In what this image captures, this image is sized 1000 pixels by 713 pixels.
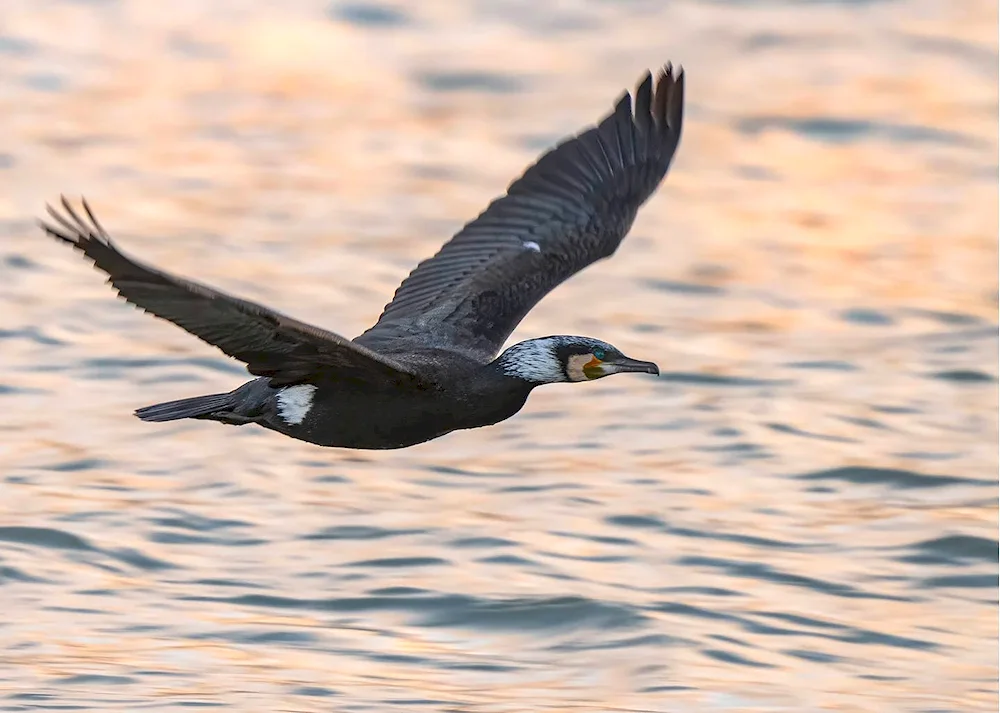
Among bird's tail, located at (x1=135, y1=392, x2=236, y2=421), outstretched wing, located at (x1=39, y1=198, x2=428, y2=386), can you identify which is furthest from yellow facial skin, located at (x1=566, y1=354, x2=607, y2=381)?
bird's tail, located at (x1=135, y1=392, x2=236, y2=421)

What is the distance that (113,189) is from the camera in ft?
49.5

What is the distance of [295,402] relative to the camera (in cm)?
796

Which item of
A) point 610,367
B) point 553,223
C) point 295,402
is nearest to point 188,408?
point 295,402

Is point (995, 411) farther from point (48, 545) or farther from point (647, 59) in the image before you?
point (647, 59)

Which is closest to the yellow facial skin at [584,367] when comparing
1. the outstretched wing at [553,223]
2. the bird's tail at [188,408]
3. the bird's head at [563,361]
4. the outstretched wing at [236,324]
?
the bird's head at [563,361]

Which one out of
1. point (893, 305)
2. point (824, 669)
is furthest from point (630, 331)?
point (824, 669)

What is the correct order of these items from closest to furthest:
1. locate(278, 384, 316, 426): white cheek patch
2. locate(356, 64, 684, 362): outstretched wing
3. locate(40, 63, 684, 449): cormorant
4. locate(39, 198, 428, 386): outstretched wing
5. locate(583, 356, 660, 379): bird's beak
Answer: locate(39, 198, 428, 386): outstretched wing, locate(40, 63, 684, 449): cormorant, locate(278, 384, 316, 426): white cheek patch, locate(583, 356, 660, 379): bird's beak, locate(356, 64, 684, 362): outstretched wing

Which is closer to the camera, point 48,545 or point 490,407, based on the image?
point 490,407

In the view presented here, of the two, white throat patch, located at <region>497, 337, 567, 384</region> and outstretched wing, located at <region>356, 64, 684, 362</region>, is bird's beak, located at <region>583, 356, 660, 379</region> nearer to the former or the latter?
white throat patch, located at <region>497, 337, 567, 384</region>

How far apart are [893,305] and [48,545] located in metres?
5.73

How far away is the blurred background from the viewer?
9.19 meters

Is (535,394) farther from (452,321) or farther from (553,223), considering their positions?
(452,321)

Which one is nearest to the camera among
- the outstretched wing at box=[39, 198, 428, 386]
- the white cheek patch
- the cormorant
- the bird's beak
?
the outstretched wing at box=[39, 198, 428, 386]

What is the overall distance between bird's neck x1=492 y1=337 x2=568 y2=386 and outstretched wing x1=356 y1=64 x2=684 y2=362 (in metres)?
0.88
